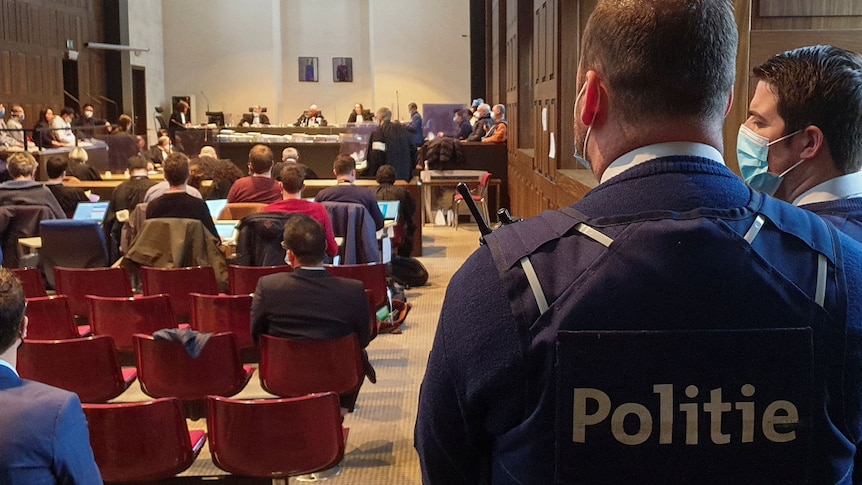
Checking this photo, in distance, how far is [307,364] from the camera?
145 inches

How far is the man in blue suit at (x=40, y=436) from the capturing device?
1.79m

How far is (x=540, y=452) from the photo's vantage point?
0.97 metres

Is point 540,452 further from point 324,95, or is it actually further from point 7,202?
point 324,95

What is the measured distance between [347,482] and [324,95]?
18818 millimetres

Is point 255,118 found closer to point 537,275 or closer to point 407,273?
point 407,273

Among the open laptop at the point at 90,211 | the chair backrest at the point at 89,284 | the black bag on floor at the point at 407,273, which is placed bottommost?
the black bag on floor at the point at 407,273

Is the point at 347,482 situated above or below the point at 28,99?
below

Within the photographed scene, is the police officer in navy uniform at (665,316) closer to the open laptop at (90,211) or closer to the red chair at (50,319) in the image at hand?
the red chair at (50,319)

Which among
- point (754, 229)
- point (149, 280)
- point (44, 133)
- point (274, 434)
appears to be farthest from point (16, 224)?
point (44, 133)

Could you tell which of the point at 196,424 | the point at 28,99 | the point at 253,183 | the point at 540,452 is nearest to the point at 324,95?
the point at 28,99

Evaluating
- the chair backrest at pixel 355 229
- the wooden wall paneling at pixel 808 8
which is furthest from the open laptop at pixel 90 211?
the wooden wall paneling at pixel 808 8

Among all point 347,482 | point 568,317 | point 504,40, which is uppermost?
point 504,40

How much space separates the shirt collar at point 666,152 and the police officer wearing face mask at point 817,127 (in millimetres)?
684

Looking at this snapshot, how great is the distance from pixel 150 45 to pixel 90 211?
50.2 ft
